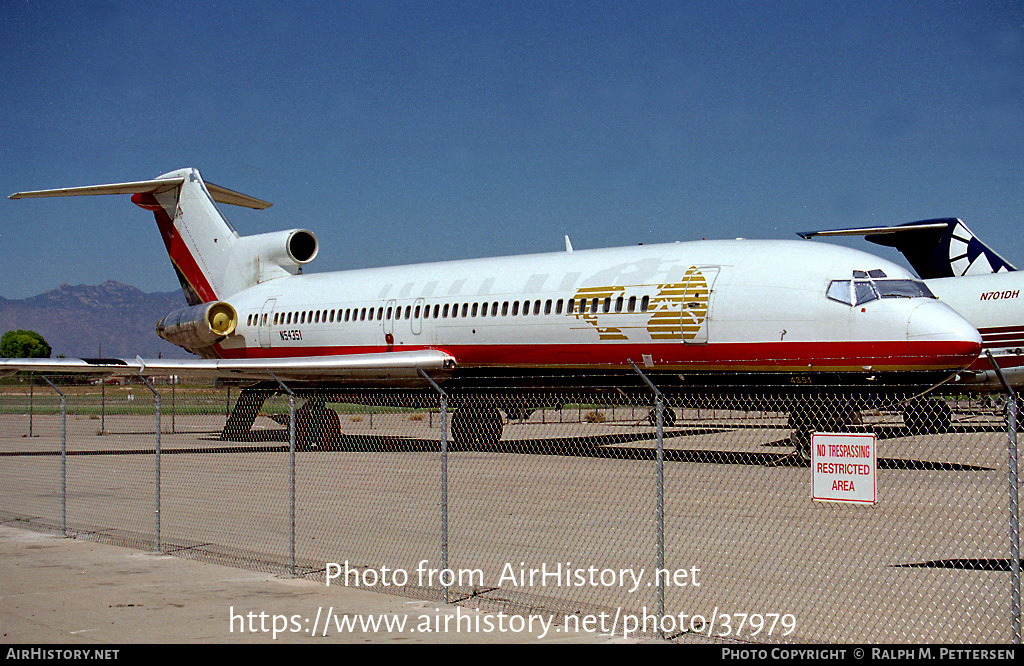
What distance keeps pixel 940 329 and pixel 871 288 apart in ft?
4.45

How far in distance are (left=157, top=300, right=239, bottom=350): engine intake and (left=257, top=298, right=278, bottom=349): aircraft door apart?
1.08 meters

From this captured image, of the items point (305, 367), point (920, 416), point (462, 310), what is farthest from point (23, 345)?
point (920, 416)

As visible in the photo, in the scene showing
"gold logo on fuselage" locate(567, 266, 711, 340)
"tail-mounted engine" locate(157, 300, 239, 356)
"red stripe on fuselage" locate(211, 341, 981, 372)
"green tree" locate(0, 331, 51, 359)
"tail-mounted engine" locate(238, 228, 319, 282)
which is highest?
"green tree" locate(0, 331, 51, 359)

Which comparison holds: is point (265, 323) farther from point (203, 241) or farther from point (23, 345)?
point (23, 345)

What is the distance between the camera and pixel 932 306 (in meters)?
16.0

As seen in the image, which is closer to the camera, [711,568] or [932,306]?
[711,568]

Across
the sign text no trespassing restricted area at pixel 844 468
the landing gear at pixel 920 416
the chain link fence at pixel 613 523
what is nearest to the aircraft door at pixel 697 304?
the chain link fence at pixel 613 523

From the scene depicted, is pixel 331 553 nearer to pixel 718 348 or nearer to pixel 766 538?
pixel 766 538

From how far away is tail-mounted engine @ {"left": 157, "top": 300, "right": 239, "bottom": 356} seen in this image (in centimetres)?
2856

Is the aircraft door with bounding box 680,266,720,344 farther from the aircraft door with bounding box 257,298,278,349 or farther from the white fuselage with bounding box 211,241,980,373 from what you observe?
the aircraft door with bounding box 257,298,278,349

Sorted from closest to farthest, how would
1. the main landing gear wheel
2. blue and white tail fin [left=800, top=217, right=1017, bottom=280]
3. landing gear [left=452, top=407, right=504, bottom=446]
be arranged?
landing gear [left=452, top=407, right=504, bottom=446]
the main landing gear wheel
blue and white tail fin [left=800, top=217, right=1017, bottom=280]

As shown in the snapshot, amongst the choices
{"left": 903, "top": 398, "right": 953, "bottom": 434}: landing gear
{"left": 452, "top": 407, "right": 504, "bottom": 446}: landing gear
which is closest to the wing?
{"left": 452, "top": 407, "right": 504, "bottom": 446}: landing gear
